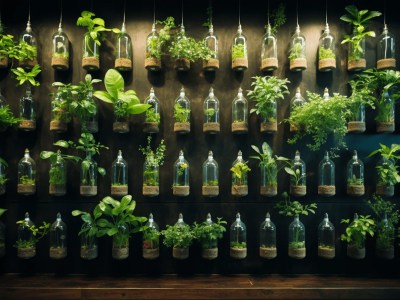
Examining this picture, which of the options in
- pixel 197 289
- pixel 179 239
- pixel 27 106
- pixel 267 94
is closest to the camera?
pixel 197 289

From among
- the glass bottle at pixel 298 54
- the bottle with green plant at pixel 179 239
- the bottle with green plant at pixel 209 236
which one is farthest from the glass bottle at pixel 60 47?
the glass bottle at pixel 298 54

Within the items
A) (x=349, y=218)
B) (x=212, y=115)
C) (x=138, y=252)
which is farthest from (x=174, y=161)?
(x=349, y=218)

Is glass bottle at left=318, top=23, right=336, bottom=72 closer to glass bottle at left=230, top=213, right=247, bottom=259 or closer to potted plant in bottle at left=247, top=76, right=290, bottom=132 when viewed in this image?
potted plant in bottle at left=247, top=76, right=290, bottom=132

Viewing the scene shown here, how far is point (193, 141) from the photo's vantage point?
4.26 meters

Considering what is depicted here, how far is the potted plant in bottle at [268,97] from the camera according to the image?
3.93 m

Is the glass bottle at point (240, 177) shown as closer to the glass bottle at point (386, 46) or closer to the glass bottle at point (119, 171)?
the glass bottle at point (119, 171)

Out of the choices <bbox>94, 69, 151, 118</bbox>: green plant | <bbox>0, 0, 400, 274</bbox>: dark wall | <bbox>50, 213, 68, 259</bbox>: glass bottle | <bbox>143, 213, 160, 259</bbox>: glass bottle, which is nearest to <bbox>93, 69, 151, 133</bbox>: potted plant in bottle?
<bbox>94, 69, 151, 118</bbox>: green plant

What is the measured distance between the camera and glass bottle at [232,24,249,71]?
4039mm

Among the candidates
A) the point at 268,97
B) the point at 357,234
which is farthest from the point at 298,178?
the point at 268,97

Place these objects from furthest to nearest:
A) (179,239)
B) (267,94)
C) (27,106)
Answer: (27,106), (267,94), (179,239)

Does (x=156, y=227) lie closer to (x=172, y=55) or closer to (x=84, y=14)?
(x=172, y=55)

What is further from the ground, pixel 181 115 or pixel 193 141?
pixel 181 115

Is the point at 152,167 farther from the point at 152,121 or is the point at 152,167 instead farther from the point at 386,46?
the point at 386,46

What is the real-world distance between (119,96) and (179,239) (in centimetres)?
172
